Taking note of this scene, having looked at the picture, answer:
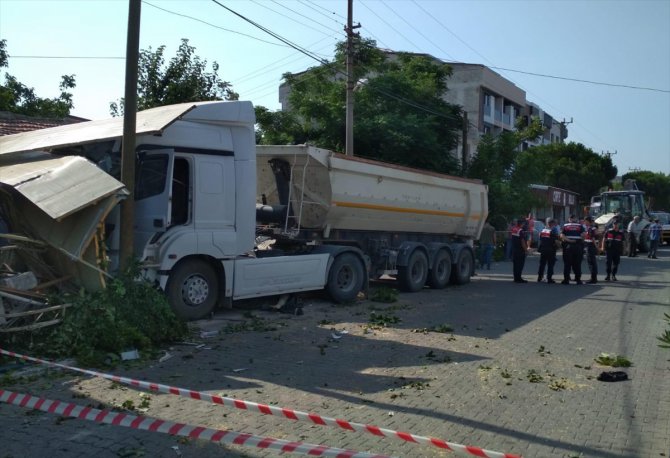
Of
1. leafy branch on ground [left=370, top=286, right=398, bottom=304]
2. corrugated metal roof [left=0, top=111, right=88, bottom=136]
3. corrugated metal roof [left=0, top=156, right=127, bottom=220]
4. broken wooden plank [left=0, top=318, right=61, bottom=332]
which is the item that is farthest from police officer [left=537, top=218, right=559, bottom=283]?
corrugated metal roof [left=0, top=111, right=88, bottom=136]

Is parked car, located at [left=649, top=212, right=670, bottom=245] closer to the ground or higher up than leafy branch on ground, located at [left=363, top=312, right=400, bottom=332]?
higher up

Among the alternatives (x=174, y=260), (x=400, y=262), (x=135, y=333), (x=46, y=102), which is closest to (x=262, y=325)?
(x=174, y=260)

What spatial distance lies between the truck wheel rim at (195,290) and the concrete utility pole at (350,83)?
10.3 m

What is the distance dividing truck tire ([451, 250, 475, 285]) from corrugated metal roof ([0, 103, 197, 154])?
894cm

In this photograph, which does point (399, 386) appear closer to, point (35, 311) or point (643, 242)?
point (35, 311)

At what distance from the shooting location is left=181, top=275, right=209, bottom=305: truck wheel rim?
9.30 metres

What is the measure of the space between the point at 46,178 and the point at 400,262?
313 inches

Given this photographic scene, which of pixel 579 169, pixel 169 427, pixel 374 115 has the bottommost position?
pixel 169 427

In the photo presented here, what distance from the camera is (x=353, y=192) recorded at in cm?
1235

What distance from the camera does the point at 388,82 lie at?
24500mm

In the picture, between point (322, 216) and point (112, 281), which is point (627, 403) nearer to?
point (112, 281)

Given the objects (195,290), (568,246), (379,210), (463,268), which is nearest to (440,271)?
(463,268)

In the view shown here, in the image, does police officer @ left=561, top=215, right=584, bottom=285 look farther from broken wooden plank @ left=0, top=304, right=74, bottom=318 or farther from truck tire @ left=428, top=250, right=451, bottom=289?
broken wooden plank @ left=0, top=304, right=74, bottom=318

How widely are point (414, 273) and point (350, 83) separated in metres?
7.89
